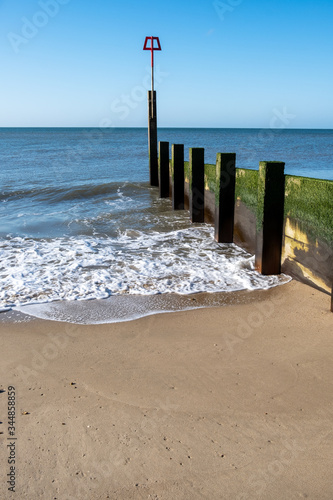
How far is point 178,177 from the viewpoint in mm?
10992

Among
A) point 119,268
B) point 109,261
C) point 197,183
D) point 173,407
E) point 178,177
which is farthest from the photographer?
point 178,177

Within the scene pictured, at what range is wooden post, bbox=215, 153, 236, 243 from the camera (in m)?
7.16

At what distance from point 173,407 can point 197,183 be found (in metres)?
6.78

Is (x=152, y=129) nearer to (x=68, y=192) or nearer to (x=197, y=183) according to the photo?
(x=68, y=192)

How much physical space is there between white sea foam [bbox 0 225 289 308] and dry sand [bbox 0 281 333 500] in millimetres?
928

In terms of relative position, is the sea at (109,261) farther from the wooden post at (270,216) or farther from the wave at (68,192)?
the wave at (68,192)

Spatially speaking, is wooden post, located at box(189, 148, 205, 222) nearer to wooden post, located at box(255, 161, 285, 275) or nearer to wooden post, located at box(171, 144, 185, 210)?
wooden post, located at box(171, 144, 185, 210)

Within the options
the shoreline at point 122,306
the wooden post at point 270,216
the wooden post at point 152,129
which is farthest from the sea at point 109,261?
the wooden post at point 152,129

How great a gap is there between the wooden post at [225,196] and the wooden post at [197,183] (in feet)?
5.77

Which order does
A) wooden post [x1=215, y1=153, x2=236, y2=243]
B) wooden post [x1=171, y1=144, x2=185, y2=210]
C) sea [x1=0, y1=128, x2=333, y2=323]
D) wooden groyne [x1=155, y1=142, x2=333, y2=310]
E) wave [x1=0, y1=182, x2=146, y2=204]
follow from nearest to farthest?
wooden groyne [x1=155, y1=142, x2=333, y2=310] → sea [x1=0, y1=128, x2=333, y2=323] → wooden post [x1=215, y1=153, x2=236, y2=243] → wooden post [x1=171, y1=144, x2=185, y2=210] → wave [x1=0, y1=182, x2=146, y2=204]

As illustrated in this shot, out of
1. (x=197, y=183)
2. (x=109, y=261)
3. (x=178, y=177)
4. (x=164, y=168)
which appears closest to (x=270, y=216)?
(x=109, y=261)

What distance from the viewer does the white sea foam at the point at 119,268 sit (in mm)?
5199

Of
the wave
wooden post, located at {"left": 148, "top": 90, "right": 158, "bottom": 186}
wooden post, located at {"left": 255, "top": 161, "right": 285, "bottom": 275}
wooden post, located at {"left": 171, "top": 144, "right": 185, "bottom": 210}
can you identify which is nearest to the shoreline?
wooden post, located at {"left": 255, "top": 161, "right": 285, "bottom": 275}

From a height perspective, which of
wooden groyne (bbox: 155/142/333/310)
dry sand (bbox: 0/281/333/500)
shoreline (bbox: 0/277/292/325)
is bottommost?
shoreline (bbox: 0/277/292/325)
